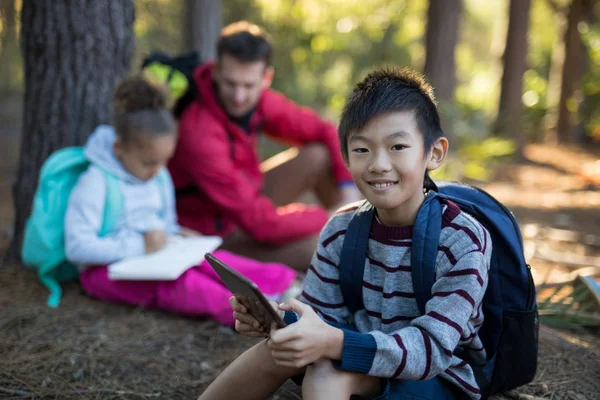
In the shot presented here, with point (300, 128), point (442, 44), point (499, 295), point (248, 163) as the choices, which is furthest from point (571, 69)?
point (499, 295)

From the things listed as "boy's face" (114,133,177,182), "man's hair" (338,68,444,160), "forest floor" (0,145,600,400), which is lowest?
"forest floor" (0,145,600,400)

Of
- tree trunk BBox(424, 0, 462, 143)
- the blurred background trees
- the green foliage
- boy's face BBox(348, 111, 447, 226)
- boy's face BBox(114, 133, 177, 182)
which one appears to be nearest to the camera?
boy's face BBox(348, 111, 447, 226)

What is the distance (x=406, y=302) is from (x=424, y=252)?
186 millimetres

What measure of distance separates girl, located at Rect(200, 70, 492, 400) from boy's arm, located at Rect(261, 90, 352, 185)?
7.06 feet

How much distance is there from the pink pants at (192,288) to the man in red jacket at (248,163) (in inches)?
16.8

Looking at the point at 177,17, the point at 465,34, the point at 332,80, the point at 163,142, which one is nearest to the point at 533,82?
the point at 332,80

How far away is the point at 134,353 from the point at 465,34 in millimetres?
23299

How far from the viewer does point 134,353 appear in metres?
2.77

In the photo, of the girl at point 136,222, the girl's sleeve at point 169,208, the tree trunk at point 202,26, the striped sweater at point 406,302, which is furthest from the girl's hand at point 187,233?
the tree trunk at point 202,26

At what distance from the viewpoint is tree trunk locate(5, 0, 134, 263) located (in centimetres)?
350

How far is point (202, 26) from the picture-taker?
238 inches

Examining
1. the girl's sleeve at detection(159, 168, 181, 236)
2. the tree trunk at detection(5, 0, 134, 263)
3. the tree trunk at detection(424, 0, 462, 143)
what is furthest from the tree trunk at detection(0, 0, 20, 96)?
the tree trunk at detection(424, 0, 462, 143)

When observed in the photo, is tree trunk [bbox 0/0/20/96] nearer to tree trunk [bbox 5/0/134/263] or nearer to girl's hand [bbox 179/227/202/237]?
tree trunk [bbox 5/0/134/263]

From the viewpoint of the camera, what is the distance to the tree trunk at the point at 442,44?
26.2 feet
